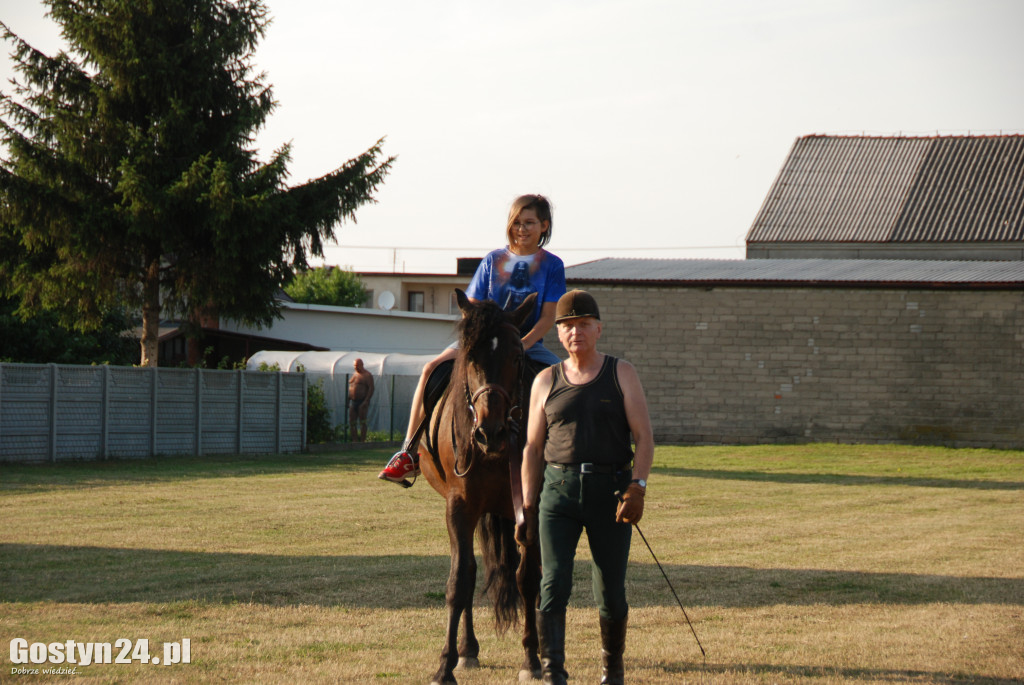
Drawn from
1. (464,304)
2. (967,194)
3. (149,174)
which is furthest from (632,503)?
(967,194)

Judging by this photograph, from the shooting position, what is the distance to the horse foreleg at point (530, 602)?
5766 millimetres

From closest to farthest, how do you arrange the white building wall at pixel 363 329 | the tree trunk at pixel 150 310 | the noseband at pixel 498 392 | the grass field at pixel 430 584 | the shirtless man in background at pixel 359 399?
1. the noseband at pixel 498 392
2. the grass field at pixel 430 584
3. the tree trunk at pixel 150 310
4. the shirtless man in background at pixel 359 399
5. the white building wall at pixel 363 329

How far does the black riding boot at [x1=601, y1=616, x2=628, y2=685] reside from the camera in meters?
5.18

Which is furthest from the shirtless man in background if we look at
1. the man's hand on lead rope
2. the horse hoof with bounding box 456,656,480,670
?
the man's hand on lead rope

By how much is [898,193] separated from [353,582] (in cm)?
3748

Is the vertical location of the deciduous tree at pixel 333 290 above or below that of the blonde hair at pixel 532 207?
above

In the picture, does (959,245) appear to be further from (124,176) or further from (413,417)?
(413,417)

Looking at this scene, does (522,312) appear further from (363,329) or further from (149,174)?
(363,329)

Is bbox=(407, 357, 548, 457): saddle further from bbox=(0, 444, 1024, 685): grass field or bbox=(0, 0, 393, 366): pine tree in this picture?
bbox=(0, 0, 393, 366): pine tree

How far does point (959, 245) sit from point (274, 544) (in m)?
34.1

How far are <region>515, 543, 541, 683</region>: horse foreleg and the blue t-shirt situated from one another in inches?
63.7

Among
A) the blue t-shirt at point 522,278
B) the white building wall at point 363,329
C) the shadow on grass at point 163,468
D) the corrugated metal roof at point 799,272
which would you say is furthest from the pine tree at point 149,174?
the blue t-shirt at point 522,278

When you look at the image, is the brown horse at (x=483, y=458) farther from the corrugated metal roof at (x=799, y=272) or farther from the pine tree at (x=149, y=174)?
the corrugated metal roof at (x=799, y=272)

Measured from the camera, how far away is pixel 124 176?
24.0 meters
